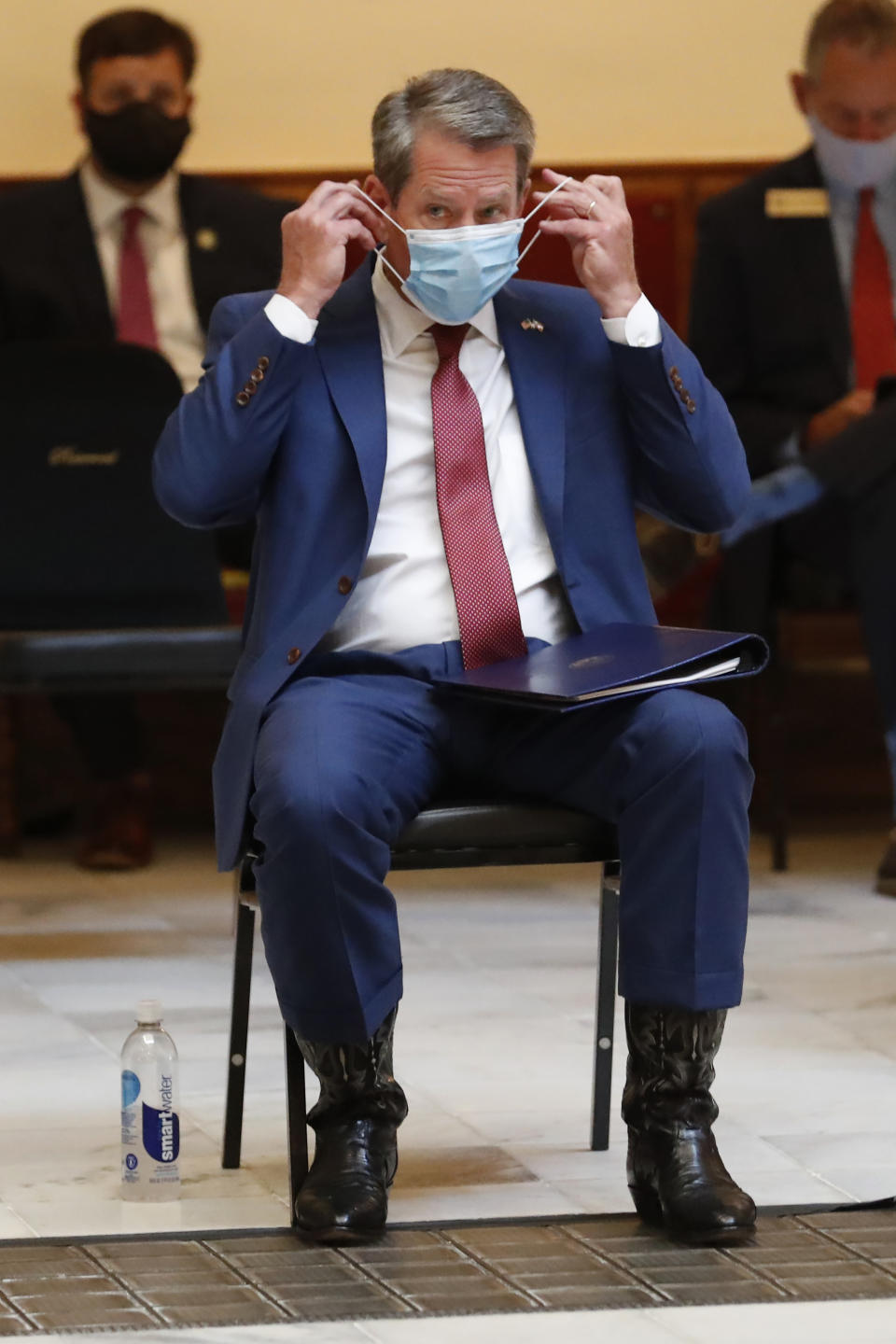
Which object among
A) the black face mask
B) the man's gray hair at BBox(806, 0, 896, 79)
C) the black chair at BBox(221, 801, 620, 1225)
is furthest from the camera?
the black face mask

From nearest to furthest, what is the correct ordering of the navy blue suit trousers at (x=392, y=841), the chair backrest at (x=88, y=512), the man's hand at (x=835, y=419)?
1. the navy blue suit trousers at (x=392, y=841)
2. the chair backrest at (x=88, y=512)
3. the man's hand at (x=835, y=419)

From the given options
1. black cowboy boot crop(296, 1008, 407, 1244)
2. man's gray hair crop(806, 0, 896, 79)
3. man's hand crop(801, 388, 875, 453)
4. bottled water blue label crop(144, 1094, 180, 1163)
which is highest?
man's gray hair crop(806, 0, 896, 79)

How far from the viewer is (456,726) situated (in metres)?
2.42

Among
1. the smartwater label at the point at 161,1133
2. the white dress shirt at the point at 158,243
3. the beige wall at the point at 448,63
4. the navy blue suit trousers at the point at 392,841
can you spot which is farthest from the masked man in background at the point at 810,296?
the smartwater label at the point at 161,1133

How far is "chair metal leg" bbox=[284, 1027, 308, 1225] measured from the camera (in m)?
2.25

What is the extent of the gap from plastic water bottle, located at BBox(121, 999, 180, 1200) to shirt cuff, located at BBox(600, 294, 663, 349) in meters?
0.92

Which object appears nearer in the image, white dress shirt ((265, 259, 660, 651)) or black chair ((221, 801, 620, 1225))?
black chair ((221, 801, 620, 1225))

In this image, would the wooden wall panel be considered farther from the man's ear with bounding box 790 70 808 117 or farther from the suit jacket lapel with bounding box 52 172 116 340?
the man's ear with bounding box 790 70 808 117

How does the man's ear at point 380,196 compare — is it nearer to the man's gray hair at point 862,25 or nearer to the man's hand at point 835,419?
the man's hand at point 835,419

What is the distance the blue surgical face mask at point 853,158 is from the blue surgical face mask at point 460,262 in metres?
2.21

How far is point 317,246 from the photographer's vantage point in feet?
7.95

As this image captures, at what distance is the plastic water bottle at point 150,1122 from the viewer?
2.39m

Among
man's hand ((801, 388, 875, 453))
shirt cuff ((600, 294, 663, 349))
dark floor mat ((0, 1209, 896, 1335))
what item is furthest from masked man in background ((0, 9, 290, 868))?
dark floor mat ((0, 1209, 896, 1335))

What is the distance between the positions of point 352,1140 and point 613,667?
55 centimetres
